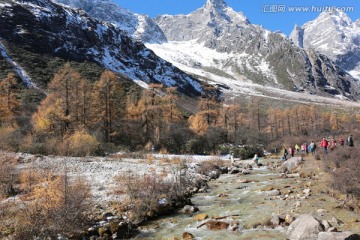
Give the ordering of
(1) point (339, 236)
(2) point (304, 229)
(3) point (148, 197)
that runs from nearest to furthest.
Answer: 1. (1) point (339, 236)
2. (2) point (304, 229)
3. (3) point (148, 197)

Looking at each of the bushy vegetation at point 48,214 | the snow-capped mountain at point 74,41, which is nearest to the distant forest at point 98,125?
the bushy vegetation at point 48,214

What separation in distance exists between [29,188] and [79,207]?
5.86 metres

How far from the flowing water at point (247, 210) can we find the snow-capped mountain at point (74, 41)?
94.6m

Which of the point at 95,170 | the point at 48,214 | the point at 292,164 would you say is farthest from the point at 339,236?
the point at 292,164

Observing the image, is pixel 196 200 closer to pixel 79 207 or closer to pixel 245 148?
pixel 79 207

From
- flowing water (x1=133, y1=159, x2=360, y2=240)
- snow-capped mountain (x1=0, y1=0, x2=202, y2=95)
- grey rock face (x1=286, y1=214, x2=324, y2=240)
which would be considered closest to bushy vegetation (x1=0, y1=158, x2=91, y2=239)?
flowing water (x1=133, y1=159, x2=360, y2=240)

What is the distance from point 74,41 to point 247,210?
479 feet

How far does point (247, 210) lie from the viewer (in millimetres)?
18234

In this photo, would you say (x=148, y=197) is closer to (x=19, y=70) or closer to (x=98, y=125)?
(x=98, y=125)

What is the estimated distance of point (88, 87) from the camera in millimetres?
54156

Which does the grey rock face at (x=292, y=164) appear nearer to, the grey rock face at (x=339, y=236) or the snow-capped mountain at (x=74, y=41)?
the grey rock face at (x=339, y=236)

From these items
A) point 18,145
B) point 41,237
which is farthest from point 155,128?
point 41,237

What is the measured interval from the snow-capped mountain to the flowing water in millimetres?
94610

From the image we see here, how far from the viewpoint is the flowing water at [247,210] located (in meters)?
14.8
